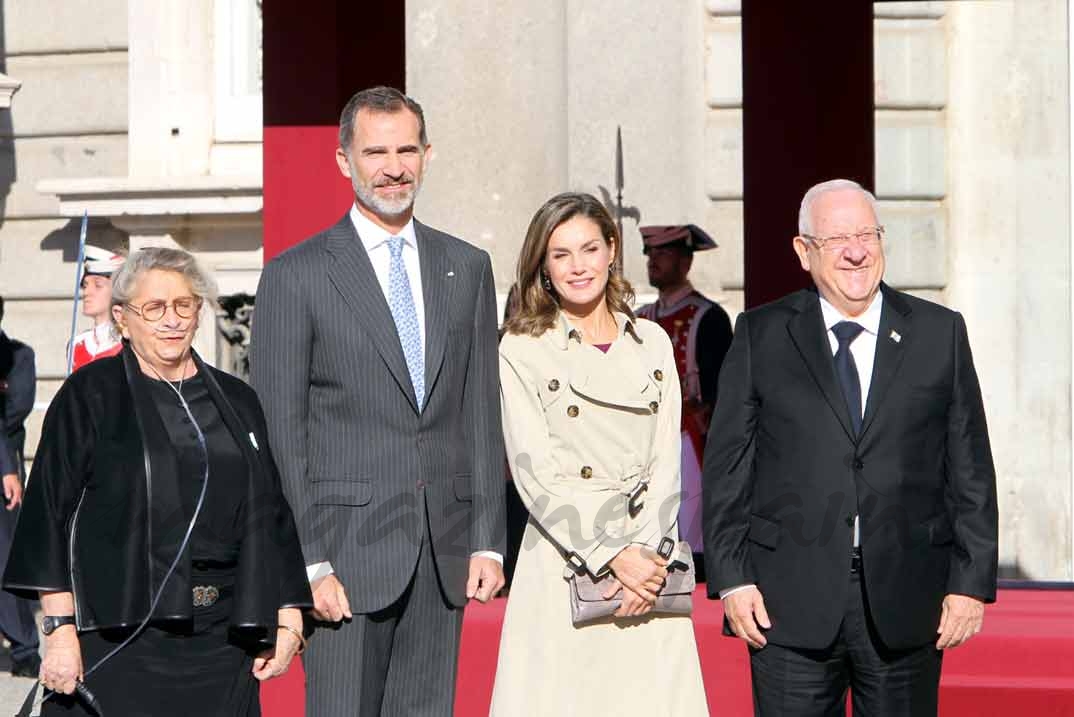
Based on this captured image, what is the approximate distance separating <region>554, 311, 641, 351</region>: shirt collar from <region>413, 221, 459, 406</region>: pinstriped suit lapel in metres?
0.36

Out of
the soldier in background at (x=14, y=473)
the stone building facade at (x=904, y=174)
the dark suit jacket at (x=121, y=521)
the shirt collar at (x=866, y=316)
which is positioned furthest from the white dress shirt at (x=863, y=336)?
the stone building facade at (x=904, y=174)

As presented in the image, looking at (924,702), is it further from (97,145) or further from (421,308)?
(97,145)

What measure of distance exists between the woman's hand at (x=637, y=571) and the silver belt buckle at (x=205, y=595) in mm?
1022

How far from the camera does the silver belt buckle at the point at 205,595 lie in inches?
186

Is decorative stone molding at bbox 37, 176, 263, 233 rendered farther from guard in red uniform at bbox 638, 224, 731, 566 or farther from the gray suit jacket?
the gray suit jacket

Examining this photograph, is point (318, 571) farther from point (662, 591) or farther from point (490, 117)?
point (490, 117)

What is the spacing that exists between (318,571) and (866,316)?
1.56 metres

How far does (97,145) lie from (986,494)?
9.05 metres

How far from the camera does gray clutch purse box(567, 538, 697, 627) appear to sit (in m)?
5.00

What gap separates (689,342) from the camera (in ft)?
27.6

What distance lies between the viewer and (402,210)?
492 centimetres

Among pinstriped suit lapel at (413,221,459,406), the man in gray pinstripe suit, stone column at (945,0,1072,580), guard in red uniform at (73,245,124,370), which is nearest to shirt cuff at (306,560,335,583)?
the man in gray pinstripe suit

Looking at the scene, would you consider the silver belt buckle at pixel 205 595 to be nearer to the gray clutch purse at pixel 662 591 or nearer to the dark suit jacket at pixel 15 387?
the gray clutch purse at pixel 662 591

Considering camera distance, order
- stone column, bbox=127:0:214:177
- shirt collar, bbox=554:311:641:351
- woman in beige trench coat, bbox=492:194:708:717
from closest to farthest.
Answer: woman in beige trench coat, bbox=492:194:708:717 < shirt collar, bbox=554:311:641:351 < stone column, bbox=127:0:214:177
